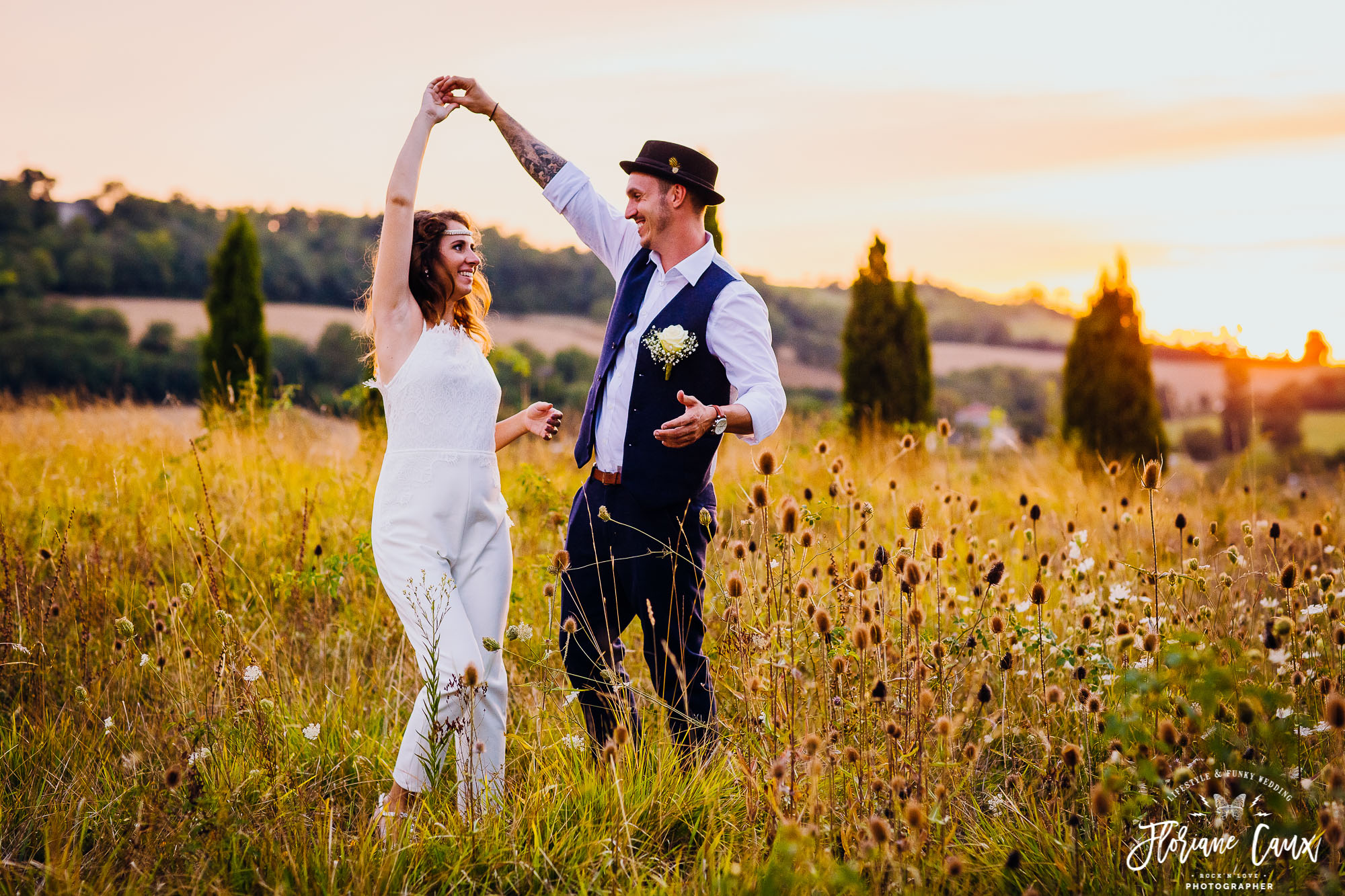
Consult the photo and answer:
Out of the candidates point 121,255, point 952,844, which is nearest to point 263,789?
point 952,844

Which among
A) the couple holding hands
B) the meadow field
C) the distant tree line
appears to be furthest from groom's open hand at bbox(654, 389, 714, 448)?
the distant tree line

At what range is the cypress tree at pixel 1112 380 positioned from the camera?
13727 mm

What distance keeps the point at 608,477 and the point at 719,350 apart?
2.14ft

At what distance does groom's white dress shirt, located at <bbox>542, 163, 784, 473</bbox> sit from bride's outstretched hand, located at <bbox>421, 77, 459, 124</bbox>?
34.1 inches

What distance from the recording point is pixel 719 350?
358 cm

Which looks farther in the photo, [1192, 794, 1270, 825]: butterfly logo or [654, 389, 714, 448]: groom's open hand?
[654, 389, 714, 448]: groom's open hand

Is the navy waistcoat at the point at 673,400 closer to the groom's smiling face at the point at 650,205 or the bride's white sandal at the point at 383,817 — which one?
the groom's smiling face at the point at 650,205

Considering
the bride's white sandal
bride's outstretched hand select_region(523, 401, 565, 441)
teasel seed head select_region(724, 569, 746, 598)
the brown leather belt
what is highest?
bride's outstretched hand select_region(523, 401, 565, 441)

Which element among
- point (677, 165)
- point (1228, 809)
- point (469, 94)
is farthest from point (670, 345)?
point (1228, 809)

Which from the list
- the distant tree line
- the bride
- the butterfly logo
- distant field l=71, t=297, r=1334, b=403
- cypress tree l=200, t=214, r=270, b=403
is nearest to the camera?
the butterfly logo

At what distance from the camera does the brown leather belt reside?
3633 millimetres

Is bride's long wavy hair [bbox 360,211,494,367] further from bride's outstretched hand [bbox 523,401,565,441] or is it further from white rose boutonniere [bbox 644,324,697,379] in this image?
white rose boutonniere [bbox 644,324,697,379]

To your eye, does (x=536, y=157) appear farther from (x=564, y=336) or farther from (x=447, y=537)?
(x=564, y=336)

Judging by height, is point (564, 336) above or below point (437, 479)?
above
